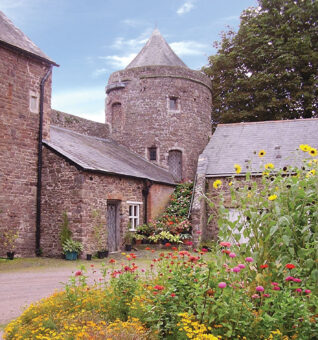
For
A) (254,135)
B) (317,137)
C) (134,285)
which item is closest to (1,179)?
(134,285)

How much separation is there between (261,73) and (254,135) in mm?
6663

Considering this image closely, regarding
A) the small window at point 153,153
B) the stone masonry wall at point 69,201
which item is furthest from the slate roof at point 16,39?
the small window at point 153,153

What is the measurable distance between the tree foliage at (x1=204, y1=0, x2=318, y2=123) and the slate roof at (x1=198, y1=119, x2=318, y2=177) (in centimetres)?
486

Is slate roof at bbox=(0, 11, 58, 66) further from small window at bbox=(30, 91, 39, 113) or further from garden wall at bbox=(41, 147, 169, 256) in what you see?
garden wall at bbox=(41, 147, 169, 256)

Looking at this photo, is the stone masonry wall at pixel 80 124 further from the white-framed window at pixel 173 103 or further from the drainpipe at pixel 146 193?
the drainpipe at pixel 146 193

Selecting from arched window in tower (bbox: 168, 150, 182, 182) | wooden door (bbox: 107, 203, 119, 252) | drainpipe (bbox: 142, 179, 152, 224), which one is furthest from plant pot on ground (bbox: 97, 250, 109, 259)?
arched window in tower (bbox: 168, 150, 182, 182)

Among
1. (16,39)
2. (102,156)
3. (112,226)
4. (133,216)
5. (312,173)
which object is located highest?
(16,39)

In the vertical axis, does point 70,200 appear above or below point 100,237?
above

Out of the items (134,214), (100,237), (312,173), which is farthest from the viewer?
(134,214)

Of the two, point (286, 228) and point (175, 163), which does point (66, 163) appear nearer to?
point (175, 163)

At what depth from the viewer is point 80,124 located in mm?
20812

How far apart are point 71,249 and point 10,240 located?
6.15 ft

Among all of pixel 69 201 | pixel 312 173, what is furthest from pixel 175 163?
pixel 312 173

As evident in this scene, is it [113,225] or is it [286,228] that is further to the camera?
[113,225]
